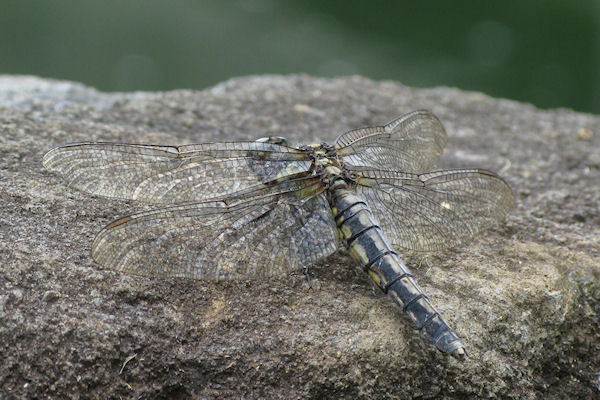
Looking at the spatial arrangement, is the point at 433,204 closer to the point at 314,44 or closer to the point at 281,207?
the point at 281,207

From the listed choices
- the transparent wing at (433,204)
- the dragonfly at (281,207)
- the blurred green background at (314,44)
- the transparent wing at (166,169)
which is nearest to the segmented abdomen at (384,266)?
the dragonfly at (281,207)

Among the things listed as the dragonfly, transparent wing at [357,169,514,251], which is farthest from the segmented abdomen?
transparent wing at [357,169,514,251]

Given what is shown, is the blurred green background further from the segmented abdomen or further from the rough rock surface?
the segmented abdomen

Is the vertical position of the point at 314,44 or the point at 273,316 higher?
the point at 314,44

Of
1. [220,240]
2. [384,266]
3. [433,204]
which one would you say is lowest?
[384,266]

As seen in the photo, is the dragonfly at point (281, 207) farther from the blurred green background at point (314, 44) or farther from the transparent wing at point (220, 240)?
the blurred green background at point (314, 44)

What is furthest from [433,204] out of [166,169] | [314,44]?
[314,44]
